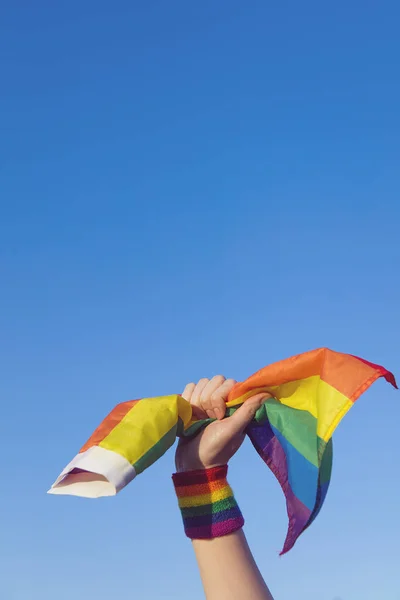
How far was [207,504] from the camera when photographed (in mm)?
4352

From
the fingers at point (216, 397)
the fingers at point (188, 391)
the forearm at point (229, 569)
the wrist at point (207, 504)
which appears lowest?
the forearm at point (229, 569)

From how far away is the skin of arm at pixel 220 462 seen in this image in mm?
4109

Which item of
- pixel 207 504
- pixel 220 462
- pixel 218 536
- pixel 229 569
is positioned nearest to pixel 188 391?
pixel 220 462

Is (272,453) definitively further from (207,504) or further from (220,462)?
(207,504)

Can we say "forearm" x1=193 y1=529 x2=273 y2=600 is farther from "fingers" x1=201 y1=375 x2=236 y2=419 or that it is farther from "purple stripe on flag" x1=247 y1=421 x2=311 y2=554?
"fingers" x1=201 y1=375 x2=236 y2=419

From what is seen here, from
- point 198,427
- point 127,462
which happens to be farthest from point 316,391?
point 127,462

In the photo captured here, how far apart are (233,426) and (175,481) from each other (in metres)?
0.38

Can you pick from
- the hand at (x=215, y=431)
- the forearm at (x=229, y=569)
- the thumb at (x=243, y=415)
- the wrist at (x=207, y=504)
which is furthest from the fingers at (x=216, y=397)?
the forearm at (x=229, y=569)

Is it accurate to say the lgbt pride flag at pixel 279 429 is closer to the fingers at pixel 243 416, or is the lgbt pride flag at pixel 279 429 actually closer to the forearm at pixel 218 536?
the fingers at pixel 243 416

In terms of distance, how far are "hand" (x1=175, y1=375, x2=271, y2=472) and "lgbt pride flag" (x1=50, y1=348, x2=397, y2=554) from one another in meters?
0.04

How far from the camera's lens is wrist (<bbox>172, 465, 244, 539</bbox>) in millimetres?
4293

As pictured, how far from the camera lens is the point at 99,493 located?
4.13 metres

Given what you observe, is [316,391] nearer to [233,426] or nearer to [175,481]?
[233,426]

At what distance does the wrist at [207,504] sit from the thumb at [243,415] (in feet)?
0.62
